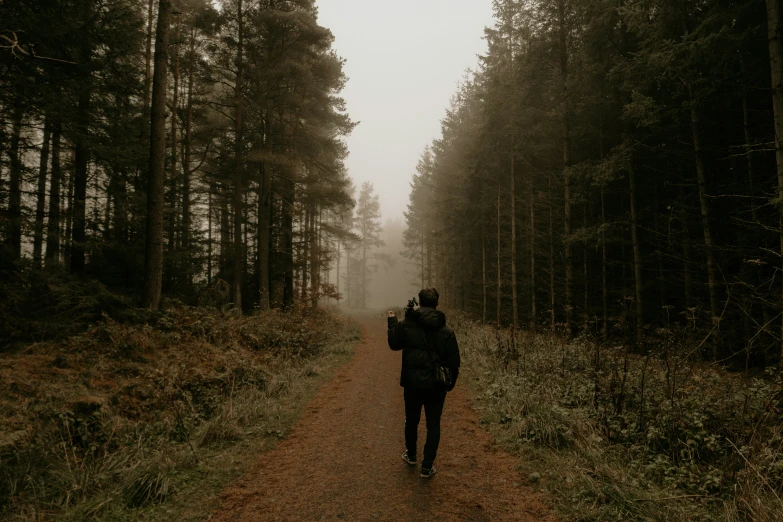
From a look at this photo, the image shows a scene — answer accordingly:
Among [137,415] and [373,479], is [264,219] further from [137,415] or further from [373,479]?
[373,479]

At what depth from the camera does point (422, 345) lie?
473cm

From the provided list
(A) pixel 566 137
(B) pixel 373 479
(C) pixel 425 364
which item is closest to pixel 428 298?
(C) pixel 425 364

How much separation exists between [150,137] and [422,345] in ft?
33.5

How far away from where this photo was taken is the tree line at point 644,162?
899cm

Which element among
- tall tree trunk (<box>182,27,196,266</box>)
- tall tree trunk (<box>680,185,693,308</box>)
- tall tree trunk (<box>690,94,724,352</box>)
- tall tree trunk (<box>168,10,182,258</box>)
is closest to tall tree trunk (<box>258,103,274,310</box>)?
tall tree trunk (<box>182,27,196,266</box>)

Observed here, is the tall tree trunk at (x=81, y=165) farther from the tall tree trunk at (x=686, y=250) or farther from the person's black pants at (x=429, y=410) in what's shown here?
the tall tree trunk at (x=686, y=250)

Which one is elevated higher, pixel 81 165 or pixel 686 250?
pixel 81 165

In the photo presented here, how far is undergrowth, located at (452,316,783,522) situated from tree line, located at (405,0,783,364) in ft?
3.81

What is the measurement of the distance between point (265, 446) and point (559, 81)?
53.3 ft

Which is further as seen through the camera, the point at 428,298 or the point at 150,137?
the point at 150,137

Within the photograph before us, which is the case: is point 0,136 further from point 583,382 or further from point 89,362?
point 583,382

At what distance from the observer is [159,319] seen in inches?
353

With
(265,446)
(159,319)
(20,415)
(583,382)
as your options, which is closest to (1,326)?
(159,319)

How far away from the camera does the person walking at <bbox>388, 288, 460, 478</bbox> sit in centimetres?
459
